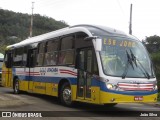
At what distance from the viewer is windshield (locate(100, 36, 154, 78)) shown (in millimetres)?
12625

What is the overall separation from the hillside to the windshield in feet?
198

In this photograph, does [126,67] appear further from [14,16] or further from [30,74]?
[14,16]

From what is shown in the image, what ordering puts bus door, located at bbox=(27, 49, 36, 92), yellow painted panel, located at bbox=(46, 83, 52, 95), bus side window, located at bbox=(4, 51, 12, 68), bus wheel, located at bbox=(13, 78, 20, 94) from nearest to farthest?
1. yellow painted panel, located at bbox=(46, 83, 52, 95)
2. bus door, located at bbox=(27, 49, 36, 92)
3. bus wheel, located at bbox=(13, 78, 20, 94)
4. bus side window, located at bbox=(4, 51, 12, 68)

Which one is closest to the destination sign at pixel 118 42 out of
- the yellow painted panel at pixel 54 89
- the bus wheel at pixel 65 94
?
the bus wheel at pixel 65 94

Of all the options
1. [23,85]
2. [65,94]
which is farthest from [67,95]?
[23,85]

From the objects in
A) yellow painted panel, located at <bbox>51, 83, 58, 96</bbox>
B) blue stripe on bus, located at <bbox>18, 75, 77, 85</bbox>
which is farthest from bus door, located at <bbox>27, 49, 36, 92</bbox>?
yellow painted panel, located at <bbox>51, 83, 58, 96</bbox>

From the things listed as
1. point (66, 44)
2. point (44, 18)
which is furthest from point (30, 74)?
point (44, 18)

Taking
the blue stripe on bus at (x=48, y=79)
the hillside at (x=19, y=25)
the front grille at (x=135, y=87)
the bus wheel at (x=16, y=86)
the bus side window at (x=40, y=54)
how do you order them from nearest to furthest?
the front grille at (x=135, y=87) → the blue stripe on bus at (x=48, y=79) → the bus side window at (x=40, y=54) → the bus wheel at (x=16, y=86) → the hillside at (x=19, y=25)

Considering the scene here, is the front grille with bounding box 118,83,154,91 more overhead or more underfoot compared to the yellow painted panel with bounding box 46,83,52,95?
more overhead

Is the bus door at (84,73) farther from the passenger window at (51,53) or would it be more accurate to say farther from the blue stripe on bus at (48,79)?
the passenger window at (51,53)

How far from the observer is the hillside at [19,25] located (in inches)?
2921

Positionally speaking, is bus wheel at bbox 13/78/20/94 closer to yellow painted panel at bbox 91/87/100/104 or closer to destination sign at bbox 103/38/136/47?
yellow painted panel at bbox 91/87/100/104

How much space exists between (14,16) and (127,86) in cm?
6599

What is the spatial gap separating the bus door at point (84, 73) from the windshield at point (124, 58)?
69 centimetres
